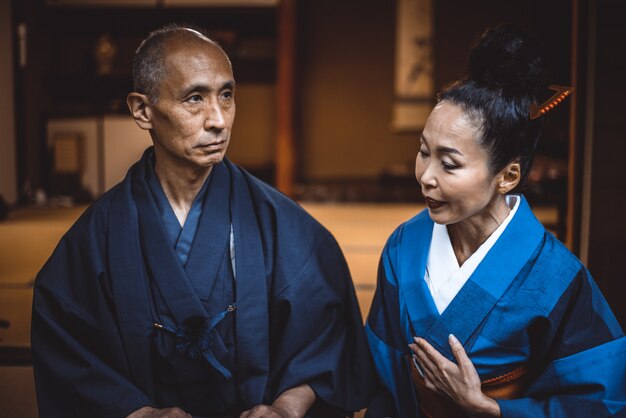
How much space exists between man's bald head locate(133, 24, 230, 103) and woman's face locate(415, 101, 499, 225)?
696mm

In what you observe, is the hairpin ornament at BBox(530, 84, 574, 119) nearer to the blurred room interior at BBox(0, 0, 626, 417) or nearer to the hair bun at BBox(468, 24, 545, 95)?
the hair bun at BBox(468, 24, 545, 95)

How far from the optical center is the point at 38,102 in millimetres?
8172

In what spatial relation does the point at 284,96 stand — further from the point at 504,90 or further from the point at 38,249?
the point at 504,90

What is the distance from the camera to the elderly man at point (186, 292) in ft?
6.32

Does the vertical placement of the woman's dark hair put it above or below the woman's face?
above

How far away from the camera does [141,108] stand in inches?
79.3

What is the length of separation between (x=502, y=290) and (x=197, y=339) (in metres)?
0.85

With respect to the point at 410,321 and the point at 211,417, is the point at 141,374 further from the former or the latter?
the point at 410,321

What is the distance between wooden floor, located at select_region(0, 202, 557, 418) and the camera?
2.78m

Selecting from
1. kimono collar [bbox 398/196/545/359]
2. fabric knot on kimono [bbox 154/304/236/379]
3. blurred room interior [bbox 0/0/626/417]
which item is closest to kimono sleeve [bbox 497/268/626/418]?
kimono collar [bbox 398/196/545/359]

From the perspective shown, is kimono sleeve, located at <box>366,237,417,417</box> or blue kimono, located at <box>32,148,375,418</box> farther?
kimono sleeve, located at <box>366,237,417,417</box>

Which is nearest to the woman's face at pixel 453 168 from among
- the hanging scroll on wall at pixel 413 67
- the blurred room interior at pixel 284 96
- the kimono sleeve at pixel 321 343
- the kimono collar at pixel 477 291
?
the kimono collar at pixel 477 291

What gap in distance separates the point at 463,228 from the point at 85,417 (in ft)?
3.93

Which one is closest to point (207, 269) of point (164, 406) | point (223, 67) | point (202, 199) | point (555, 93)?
point (202, 199)
